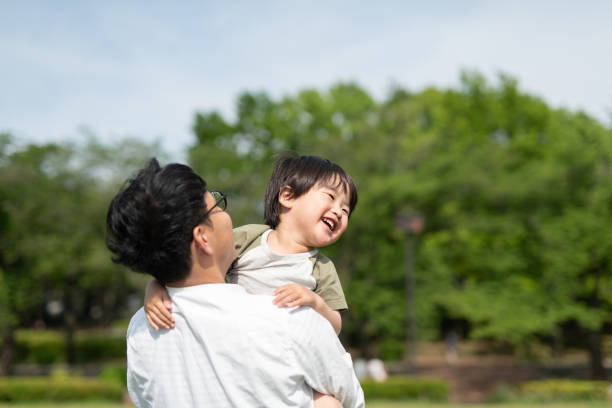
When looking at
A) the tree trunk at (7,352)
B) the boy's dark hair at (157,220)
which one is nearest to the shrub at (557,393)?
the boy's dark hair at (157,220)

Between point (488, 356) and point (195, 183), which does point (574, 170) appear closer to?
point (488, 356)

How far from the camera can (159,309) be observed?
5.94ft

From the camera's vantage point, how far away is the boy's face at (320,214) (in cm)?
227

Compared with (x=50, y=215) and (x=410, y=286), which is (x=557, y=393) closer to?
(x=410, y=286)

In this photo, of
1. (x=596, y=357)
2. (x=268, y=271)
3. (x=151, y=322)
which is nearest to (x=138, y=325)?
(x=151, y=322)

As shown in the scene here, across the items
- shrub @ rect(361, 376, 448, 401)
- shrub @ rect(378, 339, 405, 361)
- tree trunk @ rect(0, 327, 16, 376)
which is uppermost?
tree trunk @ rect(0, 327, 16, 376)

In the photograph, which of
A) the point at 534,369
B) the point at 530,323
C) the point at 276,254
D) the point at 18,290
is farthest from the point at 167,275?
the point at 534,369

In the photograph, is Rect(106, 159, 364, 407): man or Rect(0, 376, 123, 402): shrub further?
Rect(0, 376, 123, 402): shrub

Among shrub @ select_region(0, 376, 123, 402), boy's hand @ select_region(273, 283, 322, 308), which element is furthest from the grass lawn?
boy's hand @ select_region(273, 283, 322, 308)

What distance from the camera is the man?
1706 mm

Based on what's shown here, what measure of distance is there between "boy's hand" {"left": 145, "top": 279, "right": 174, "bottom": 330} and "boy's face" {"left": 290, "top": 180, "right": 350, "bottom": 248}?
62 cm

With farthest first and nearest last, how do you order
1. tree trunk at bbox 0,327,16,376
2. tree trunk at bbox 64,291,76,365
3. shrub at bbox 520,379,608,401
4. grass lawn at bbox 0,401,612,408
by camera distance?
tree trunk at bbox 64,291,76,365, tree trunk at bbox 0,327,16,376, shrub at bbox 520,379,608,401, grass lawn at bbox 0,401,612,408

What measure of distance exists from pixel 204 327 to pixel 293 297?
0.90ft

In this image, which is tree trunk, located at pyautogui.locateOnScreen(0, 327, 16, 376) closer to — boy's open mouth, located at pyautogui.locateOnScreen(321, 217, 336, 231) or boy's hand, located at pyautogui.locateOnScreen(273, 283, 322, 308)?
boy's open mouth, located at pyautogui.locateOnScreen(321, 217, 336, 231)
